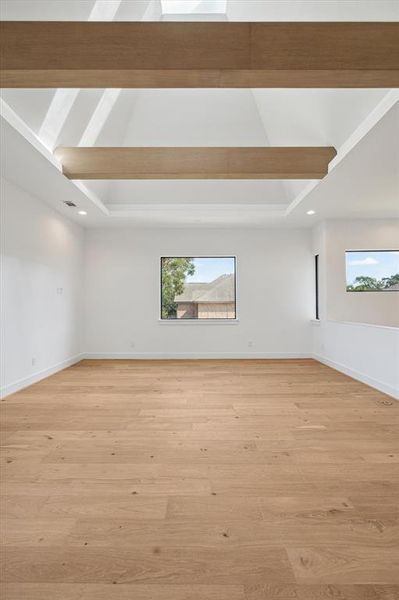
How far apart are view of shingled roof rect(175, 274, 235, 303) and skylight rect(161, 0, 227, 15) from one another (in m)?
4.35

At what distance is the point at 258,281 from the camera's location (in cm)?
712

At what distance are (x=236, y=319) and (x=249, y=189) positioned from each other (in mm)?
2601

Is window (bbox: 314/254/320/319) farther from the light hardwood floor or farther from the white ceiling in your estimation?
the light hardwood floor

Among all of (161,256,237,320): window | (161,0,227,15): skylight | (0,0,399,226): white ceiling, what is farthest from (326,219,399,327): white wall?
(161,0,227,15): skylight

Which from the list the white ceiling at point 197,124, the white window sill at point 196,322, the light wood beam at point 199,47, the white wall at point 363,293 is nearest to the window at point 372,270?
the white wall at point 363,293

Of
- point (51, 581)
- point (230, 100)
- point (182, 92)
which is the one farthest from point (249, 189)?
point (51, 581)

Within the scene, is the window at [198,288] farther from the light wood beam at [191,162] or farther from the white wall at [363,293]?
the light wood beam at [191,162]

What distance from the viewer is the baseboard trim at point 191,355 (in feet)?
23.2

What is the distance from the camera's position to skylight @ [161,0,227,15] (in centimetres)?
438

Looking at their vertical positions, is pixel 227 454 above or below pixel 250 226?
below

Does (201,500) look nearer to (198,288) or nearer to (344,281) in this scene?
(344,281)

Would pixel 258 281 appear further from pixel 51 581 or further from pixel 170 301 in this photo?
pixel 51 581

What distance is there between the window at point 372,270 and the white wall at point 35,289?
5.23 metres

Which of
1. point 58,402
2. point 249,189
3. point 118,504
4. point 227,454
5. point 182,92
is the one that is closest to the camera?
point 118,504
